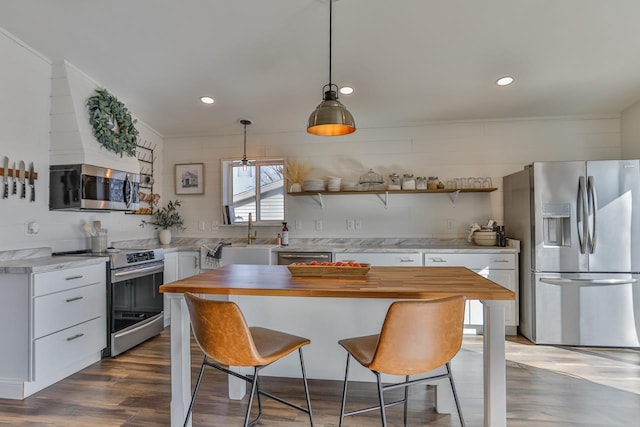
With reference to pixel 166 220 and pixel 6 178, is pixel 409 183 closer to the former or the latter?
pixel 166 220

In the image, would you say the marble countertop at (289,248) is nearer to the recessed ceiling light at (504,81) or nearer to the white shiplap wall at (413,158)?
the white shiplap wall at (413,158)

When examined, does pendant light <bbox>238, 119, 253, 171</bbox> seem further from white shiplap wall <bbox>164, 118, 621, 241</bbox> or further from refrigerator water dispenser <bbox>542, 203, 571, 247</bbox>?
refrigerator water dispenser <bbox>542, 203, 571, 247</bbox>

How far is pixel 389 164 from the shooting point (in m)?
4.34

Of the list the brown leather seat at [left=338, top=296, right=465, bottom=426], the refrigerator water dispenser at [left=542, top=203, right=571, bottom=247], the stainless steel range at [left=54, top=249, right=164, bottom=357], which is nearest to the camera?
the brown leather seat at [left=338, top=296, right=465, bottom=426]

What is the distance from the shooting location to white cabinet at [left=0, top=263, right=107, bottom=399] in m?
2.36

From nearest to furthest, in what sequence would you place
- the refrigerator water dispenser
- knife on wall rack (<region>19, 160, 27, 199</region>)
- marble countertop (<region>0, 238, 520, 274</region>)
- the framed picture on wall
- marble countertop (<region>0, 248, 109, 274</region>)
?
marble countertop (<region>0, 248, 109, 274</region>), marble countertop (<region>0, 238, 520, 274</region>), knife on wall rack (<region>19, 160, 27, 199</region>), the refrigerator water dispenser, the framed picture on wall

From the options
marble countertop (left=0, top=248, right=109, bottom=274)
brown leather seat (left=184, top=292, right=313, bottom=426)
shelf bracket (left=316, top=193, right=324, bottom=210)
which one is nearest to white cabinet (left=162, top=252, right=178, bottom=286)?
marble countertop (left=0, top=248, right=109, bottom=274)

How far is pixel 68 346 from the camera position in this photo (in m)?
2.64

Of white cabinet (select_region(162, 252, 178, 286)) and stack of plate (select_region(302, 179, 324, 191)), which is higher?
stack of plate (select_region(302, 179, 324, 191))

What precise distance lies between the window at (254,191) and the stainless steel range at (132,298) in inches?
47.2

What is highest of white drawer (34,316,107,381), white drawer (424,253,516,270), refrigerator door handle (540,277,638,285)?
white drawer (424,253,516,270)

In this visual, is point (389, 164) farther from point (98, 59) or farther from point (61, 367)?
point (61, 367)

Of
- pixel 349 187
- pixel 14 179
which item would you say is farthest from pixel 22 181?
pixel 349 187

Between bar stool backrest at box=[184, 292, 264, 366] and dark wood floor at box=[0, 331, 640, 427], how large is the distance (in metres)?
0.77
